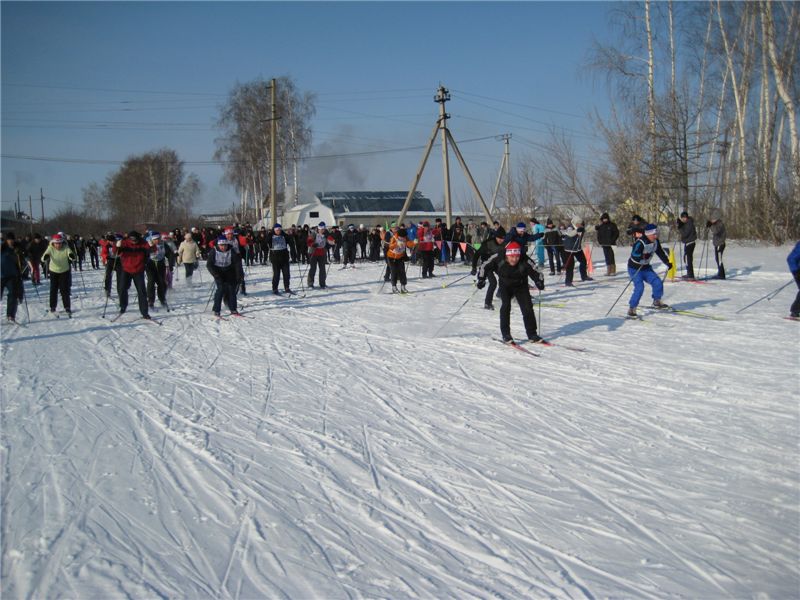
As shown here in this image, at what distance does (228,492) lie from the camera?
4.27 meters

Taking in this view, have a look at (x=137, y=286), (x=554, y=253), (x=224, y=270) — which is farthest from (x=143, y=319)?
(x=554, y=253)

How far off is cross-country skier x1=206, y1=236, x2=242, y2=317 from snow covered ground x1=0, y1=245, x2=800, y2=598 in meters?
2.47

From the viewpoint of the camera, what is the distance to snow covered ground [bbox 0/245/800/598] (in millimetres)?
3355

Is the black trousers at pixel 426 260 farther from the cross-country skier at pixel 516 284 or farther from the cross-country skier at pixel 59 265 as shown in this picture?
the cross-country skier at pixel 59 265

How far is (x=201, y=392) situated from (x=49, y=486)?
2.54 meters

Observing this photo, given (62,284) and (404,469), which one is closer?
(404,469)

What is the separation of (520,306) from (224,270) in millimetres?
5982

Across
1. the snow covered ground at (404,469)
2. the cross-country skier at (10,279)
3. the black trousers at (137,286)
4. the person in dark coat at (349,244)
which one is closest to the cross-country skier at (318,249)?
the black trousers at (137,286)

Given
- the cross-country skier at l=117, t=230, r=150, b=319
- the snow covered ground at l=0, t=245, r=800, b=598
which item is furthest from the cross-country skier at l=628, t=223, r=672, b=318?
the cross-country skier at l=117, t=230, r=150, b=319

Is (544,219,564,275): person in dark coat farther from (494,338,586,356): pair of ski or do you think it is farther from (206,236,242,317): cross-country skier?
(206,236,242,317): cross-country skier

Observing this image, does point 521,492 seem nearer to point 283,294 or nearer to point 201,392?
point 201,392

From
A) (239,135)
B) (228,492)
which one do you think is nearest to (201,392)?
(228,492)

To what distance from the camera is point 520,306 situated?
29.8 ft

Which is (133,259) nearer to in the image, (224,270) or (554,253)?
(224,270)
